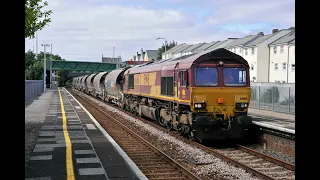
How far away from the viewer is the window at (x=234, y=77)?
13197 mm

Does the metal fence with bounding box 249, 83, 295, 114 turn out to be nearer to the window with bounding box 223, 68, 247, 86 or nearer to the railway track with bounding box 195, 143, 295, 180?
the window with bounding box 223, 68, 247, 86

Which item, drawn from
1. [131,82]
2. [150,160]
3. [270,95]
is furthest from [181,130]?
[270,95]

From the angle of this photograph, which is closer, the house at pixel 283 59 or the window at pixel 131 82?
the window at pixel 131 82

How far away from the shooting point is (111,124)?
1955cm

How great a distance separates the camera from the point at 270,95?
26.1m

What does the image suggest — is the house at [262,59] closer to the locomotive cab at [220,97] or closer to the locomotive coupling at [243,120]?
the locomotive cab at [220,97]

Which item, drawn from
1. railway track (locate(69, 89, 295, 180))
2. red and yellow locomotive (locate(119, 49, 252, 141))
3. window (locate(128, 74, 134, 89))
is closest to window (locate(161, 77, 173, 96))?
red and yellow locomotive (locate(119, 49, 252, 141))

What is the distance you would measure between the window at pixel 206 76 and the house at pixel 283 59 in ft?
113

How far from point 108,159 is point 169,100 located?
5.70 m

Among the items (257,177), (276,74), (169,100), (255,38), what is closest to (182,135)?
(169,100)

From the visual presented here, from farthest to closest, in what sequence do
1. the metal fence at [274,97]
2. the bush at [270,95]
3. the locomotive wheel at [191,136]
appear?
the bush at [270,95]
the metal fence at [274,97]
the locomotive wheel at [191,136]

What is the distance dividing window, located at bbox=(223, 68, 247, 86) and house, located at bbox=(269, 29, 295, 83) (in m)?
33.8

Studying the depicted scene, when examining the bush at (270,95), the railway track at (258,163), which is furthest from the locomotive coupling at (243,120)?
the bush at (270,95)
